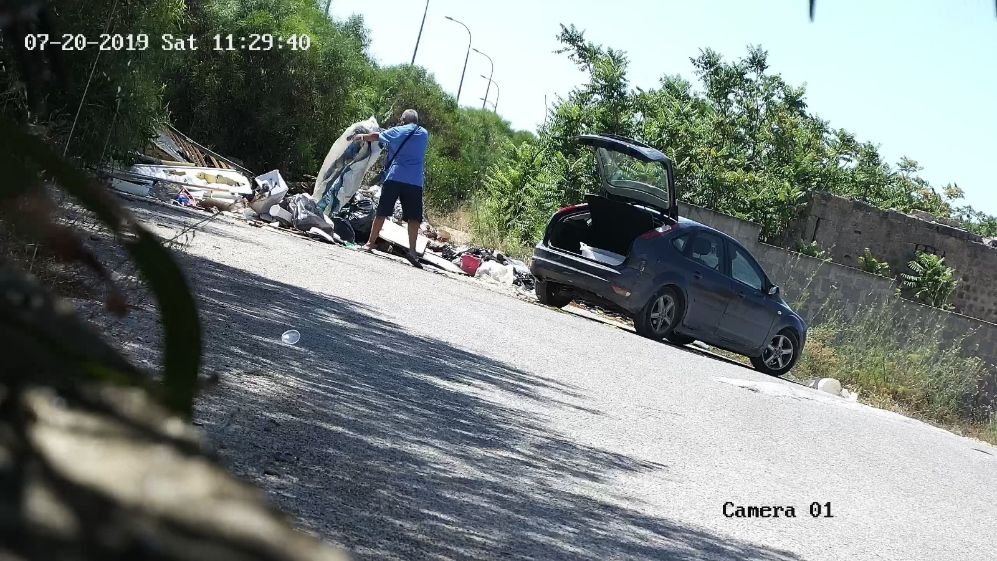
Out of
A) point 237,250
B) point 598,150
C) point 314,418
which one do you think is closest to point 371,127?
point 598,150

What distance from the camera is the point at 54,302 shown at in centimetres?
66

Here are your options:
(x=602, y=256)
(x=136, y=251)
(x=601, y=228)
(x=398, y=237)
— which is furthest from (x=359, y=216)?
(x=136, y=251)

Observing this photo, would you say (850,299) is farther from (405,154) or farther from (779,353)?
(405,154)

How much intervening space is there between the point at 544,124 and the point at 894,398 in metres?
11.4

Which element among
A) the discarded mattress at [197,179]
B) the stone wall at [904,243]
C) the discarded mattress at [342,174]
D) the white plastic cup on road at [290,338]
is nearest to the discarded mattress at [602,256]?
the discarded mattress at [342,174]

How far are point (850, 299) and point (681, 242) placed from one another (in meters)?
6.11

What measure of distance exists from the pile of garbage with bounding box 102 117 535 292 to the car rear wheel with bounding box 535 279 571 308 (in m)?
1.67

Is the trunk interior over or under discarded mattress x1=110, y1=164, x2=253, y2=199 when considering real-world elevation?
over

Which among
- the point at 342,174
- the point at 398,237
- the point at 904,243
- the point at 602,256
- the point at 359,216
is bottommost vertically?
the point at 398,237

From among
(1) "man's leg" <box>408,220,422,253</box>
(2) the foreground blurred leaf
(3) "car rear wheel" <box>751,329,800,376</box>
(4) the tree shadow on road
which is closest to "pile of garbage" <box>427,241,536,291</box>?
(1) "man's leg" <box>408,220,422,253</box>

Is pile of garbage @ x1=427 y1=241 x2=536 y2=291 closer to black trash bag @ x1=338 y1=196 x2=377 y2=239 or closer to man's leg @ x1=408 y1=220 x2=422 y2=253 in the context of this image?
man's leg @ x1=408 y1=220 x2=422 y2=253

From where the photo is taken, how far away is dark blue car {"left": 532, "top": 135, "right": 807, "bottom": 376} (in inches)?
637

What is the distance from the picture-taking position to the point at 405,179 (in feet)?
57.4
